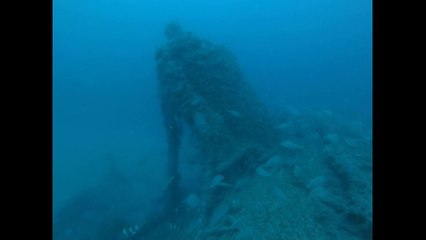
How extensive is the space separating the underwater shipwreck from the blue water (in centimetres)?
768

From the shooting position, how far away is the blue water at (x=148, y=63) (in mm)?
36500

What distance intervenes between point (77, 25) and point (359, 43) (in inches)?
2921

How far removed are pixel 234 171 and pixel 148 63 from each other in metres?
75.5

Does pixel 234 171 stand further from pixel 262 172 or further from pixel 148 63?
pixel 148 63

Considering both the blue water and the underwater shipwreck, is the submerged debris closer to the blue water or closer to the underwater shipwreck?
the underwater shipwreck

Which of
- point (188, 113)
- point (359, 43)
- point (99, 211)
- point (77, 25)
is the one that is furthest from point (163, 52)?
point (359, 43)

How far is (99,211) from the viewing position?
53.0 feet

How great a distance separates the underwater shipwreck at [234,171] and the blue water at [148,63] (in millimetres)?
7683

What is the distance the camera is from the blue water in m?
36.5

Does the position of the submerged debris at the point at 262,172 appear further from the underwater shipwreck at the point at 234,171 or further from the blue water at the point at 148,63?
the blue water at the point at 148,63

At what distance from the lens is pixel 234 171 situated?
1177 cm

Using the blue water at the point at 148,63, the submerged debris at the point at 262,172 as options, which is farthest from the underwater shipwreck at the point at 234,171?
the blue water at the point at 148,63

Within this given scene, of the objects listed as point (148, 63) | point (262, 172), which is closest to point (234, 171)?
point (262, 172)
